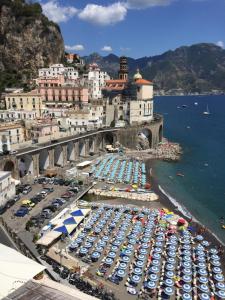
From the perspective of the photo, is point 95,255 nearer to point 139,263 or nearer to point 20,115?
point 139,263

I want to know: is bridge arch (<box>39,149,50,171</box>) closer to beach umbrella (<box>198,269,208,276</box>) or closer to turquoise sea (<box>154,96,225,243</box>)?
turquoise sea (<box>154,96,225,243</box>)

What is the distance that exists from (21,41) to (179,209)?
103 metres

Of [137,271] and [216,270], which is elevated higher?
[137,271]

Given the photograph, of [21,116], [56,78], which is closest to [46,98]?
[56,78]

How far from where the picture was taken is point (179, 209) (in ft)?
178

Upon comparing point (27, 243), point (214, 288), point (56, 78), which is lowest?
point (214, 288)

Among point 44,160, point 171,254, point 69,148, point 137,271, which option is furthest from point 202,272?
point 69,148

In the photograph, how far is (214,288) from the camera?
107 feet

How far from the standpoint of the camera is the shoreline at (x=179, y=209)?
4456 centimetres

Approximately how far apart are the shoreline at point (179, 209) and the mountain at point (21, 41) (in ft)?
264

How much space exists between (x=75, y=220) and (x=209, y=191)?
110ft

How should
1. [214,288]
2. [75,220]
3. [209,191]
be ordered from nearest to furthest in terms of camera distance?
[214,288] < [75,220] < [209,191]

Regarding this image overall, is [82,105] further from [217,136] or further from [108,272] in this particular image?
[108,272]

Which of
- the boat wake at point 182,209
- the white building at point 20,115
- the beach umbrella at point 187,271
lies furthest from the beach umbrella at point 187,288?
the white building at point 20,115
